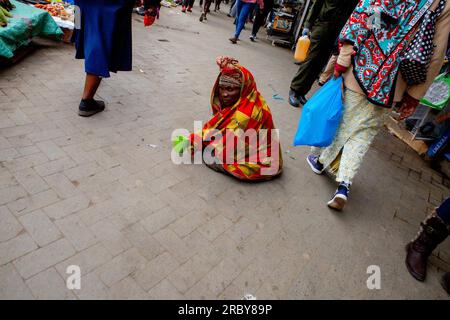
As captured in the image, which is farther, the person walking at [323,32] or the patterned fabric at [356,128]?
the person walking at [323,32]

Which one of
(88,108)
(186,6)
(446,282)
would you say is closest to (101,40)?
(88,108)

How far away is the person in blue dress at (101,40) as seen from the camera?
2.88 m

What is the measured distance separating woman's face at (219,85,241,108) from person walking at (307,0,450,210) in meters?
0.93

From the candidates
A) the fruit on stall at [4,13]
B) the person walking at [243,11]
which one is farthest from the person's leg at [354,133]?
the person walking at [243,11]

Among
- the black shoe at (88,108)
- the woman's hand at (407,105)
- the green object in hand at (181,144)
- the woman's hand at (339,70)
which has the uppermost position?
the woman's hand at (339,70)

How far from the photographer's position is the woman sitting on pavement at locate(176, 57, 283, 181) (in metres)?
2.79

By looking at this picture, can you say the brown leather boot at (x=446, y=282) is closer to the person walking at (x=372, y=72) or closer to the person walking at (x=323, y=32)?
the person walking at (x=372, y=72)

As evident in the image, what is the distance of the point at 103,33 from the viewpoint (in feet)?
9.78

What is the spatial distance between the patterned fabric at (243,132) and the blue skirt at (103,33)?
1.12m

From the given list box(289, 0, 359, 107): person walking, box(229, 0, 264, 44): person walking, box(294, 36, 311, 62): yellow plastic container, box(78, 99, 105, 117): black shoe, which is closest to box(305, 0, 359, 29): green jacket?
box(289, 0, 359, 107): person walking

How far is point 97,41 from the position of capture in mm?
2959

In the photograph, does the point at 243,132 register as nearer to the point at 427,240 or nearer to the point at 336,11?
the point at 427,240

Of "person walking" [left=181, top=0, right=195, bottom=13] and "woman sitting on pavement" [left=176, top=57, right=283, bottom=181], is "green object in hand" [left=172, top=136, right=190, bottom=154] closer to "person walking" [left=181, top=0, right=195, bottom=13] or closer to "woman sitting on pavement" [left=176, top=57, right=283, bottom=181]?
"woman sitting on pavement" [left=176, top=57, right=283, bottom=181]

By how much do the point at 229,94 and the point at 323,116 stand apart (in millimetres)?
896
